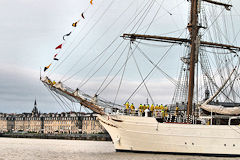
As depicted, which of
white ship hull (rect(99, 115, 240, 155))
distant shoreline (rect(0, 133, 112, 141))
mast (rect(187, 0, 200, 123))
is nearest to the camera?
white ship hull (rect(99, 115, 240, 155))

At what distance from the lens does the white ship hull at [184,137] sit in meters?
32.9

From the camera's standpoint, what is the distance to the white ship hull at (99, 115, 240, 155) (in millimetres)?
32875

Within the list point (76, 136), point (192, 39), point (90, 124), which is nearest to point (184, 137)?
point (192, 39)

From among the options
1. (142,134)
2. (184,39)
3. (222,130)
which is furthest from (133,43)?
(222,130)

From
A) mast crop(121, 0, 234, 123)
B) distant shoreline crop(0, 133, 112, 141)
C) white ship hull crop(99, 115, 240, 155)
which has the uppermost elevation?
mast crop(121, 0, 234, 123)

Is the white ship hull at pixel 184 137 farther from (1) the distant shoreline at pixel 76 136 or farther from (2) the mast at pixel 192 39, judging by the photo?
(1) the distant shoreline at pixel 76 136

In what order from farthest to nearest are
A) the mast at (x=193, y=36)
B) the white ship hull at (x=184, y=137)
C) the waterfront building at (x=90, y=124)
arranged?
the waterfront building at (x=90, y=124), the mast at (x=193, y=36), the white ship hull at (x=184, y=137)

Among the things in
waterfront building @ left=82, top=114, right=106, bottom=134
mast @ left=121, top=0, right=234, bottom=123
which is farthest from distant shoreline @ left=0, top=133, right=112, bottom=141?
mast @ left=121, top=0, right=234, bottom=123

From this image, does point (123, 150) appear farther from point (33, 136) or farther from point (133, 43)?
point (33, 136)

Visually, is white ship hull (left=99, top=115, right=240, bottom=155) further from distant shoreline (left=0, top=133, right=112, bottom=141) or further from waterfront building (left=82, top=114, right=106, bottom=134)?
waterfront building (left=82, top=114, right=106, bottom=134)

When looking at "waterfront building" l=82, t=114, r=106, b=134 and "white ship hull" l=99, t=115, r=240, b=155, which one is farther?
"waterfront building" l=82, t=114, r=106, b=134

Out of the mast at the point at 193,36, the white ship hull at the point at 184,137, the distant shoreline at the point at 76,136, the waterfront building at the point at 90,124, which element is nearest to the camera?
the white ship hull at the point at 184,137

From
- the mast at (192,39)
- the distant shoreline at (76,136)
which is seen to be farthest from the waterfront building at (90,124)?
the mast at (192,39)

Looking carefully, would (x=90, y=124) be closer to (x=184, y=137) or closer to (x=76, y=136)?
(x=76, y=136)
